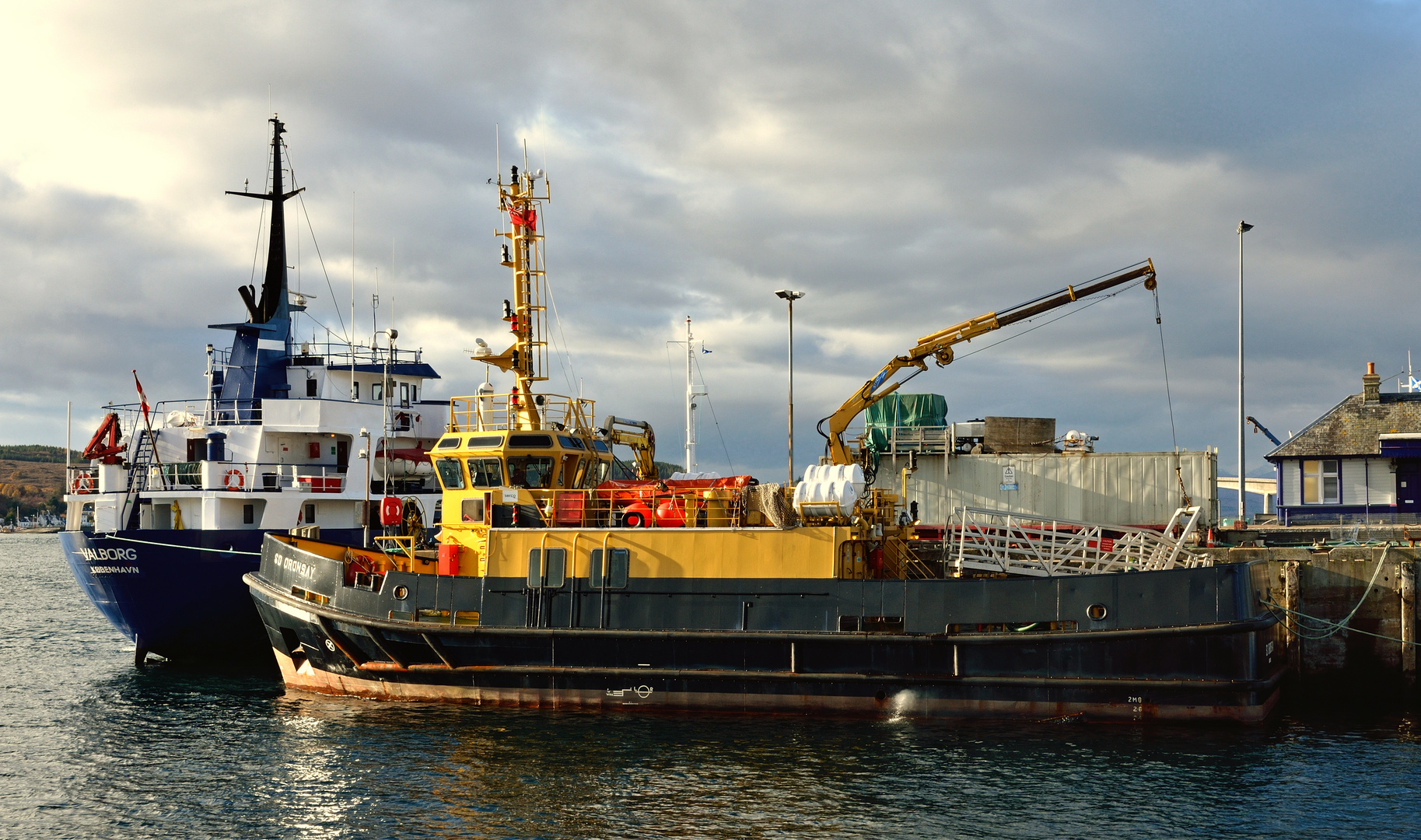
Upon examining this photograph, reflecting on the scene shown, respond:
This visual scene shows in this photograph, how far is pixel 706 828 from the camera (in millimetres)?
10695

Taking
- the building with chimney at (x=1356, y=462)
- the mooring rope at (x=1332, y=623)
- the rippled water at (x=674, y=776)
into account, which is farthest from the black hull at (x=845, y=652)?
the building with chimney at (x=1356, y=462)

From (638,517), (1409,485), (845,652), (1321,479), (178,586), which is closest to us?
(845,652)

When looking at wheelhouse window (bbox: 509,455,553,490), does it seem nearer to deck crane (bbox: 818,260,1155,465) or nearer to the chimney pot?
deck crane (bbox: 818,260,1155,465)

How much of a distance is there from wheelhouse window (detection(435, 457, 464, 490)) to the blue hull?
6.23 meters

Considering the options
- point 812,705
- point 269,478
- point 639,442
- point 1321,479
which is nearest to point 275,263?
point 269,478

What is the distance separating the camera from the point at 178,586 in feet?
68.0

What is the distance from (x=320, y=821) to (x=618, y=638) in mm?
5124

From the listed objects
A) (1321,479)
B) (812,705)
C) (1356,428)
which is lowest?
(812,705)

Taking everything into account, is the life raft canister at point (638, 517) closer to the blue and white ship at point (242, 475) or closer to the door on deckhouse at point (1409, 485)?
the blue and white ship at point (242, 475)

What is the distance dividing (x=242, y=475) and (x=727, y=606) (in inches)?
531

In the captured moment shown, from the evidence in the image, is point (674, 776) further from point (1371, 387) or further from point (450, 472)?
point (1371, 387)

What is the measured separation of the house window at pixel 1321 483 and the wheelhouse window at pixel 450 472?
21.5 m

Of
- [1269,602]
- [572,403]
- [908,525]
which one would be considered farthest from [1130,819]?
[572,403]

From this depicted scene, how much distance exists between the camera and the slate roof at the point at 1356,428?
25375 millimetres
